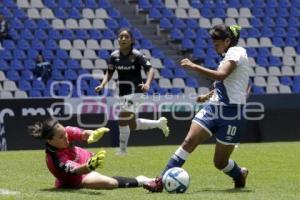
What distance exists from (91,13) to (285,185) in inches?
670

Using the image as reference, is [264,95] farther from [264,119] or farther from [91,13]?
[91,13]

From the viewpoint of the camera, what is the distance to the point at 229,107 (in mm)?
9727

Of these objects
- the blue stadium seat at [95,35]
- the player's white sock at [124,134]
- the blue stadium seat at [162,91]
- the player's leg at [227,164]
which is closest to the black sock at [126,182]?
the player's leg at [227,164]

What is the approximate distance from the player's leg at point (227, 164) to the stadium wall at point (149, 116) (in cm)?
1031

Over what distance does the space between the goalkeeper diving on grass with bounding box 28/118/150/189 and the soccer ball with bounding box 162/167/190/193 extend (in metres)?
0.75

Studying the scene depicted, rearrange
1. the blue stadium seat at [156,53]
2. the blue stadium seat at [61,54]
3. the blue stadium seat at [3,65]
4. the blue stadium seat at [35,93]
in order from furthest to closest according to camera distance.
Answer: the blue stadium seat at [156,53]
the blue stadium seat at [61,54]
the blue stadium seat at [3,65]
the blue stadium seat at [35,93]

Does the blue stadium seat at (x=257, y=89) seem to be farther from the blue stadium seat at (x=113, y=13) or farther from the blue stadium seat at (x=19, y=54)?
the blue stadium seat at (x=19, y=54)

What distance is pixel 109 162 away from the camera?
14148 mm

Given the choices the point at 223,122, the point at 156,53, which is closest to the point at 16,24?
the point at 156,53

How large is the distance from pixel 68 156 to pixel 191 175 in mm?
2851

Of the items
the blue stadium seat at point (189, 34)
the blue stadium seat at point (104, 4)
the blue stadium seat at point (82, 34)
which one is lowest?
the blue stadium seat at point (189, 34)


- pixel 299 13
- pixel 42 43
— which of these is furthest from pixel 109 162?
pixel 299 13

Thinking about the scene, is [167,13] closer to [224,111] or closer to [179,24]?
[179,24]

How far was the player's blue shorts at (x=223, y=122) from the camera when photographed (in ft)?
31.6
